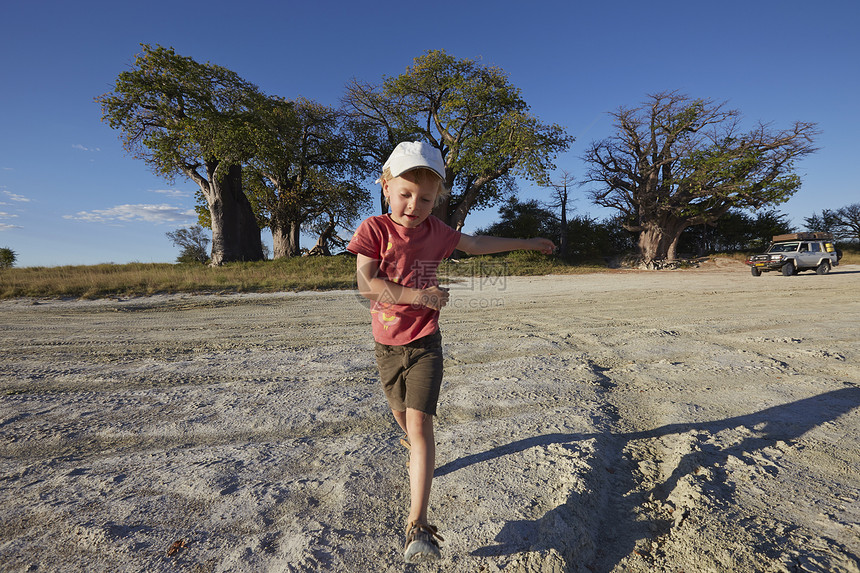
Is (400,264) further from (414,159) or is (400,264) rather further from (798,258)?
(798,258)

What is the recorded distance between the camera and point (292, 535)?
1756mm

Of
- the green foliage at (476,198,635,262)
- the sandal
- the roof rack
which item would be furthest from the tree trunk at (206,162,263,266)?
the roof rack

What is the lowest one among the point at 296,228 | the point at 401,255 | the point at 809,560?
the point at 809,560

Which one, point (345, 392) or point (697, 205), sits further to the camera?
point (697, 205)

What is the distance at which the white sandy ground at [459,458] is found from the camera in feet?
5.51

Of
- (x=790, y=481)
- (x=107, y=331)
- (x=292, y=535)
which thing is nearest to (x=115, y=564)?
(x=292, y=535)

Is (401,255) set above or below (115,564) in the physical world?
above

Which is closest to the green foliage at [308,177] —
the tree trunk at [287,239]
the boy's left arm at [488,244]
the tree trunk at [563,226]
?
the tree trunk at [287,239]

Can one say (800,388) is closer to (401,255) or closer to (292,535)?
(401,255)

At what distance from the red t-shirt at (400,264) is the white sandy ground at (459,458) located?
2.87 feet

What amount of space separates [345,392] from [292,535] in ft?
5.59

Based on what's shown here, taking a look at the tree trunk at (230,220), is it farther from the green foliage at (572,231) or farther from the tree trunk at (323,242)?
the green foliage at (572,231)

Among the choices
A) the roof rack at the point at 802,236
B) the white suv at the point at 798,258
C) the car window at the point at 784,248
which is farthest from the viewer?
the roof rack at the point at 802,236

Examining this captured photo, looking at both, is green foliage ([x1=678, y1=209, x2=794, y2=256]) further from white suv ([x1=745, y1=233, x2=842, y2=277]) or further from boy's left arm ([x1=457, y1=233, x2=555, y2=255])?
boy's left arm ([x1=457, y1=233, x2=555, y2=255])
